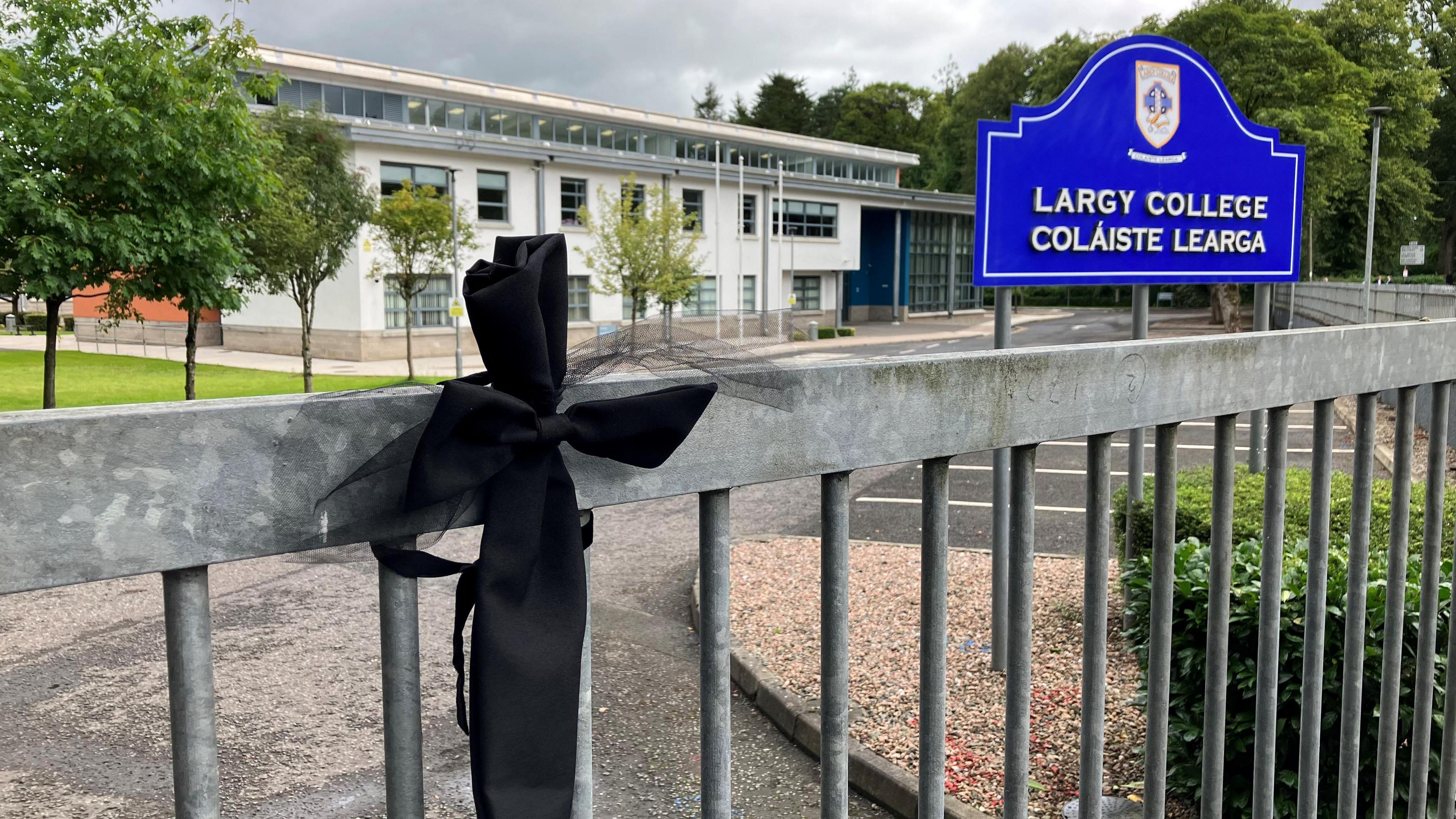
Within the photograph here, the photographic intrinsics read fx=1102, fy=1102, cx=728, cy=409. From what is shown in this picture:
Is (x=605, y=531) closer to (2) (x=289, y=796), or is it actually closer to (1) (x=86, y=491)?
(2) (x=289, y=796)

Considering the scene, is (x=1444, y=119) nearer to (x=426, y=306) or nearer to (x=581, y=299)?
(x=581, y=299)

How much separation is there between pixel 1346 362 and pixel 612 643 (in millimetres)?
5910

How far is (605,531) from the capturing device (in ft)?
35.9

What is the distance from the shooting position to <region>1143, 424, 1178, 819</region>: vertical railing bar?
5.24ft

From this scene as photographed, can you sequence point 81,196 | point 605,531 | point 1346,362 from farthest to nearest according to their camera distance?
point 81,196 → point 605,531 → point 1346,362

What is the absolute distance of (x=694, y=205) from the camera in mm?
49031

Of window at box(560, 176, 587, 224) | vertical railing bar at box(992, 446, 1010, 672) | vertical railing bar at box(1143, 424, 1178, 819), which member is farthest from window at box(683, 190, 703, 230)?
vertical railing bar at box(1143, 424, 1178, 819)

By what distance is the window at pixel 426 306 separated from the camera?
124ft

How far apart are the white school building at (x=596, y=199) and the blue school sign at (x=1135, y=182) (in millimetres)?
26416

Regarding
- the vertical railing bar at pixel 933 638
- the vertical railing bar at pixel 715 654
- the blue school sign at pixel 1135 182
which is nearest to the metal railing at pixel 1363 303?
the blue school sign at pixel 1135 182

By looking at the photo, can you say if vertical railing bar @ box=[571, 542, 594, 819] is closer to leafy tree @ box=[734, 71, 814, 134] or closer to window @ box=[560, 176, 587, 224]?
window @ box=[560, 176, 587, 224]

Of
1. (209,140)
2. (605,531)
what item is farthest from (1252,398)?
(209,140)

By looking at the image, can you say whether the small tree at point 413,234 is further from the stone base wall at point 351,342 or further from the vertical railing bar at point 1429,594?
the vertical railing bar at point 1429,594

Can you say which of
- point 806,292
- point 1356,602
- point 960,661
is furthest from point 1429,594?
point 806,292
